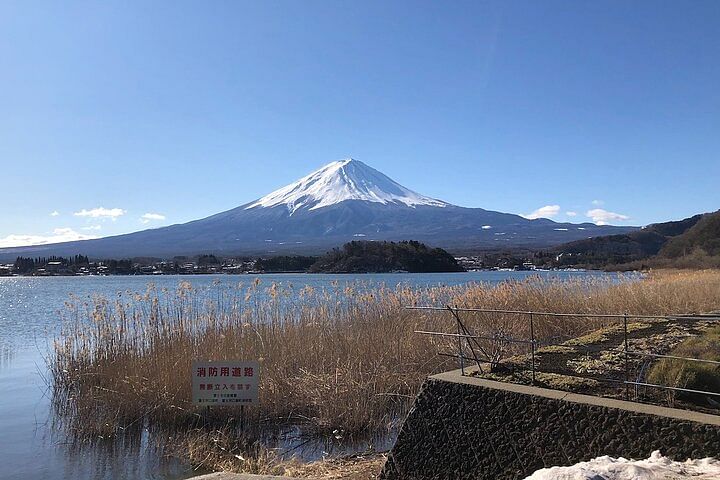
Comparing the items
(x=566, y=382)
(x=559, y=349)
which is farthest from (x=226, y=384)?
(x=566, y=382)

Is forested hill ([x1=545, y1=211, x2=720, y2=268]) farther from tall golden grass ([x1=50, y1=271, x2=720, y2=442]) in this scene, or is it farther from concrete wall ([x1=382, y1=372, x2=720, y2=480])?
concrete wall ([x1=382, y1=372, x2=720, y2=480])

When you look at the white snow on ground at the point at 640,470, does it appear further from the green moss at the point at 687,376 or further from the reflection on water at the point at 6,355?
the reflection on water at the point at 6,355

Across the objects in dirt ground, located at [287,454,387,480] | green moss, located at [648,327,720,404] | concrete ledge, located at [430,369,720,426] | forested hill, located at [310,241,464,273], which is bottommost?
dirt ground, located at [287,454,387,480]

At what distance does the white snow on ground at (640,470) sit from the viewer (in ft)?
10.3

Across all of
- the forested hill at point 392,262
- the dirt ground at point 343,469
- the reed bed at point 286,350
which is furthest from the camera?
the forested hill at point 392,262

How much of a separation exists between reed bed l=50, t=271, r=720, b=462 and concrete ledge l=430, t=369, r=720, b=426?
2.81 metres

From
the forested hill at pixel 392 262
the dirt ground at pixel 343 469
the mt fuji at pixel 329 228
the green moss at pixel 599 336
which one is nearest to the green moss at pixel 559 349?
the green moss at pixel 599 336

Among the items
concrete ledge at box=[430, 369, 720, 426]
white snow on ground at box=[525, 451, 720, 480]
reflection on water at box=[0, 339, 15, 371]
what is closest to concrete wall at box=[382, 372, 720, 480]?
concrete ledge at box=[430, 369, 720, 426]

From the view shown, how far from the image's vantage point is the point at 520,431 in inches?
164

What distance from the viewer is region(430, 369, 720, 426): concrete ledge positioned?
3607 millimetres

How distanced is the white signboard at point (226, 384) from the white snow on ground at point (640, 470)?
12.8ft

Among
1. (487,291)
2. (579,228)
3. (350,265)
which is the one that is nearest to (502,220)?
(579,228)

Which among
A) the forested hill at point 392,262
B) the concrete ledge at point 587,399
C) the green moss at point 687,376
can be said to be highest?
the forested hill at point 392,262

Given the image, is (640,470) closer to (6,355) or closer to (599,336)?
(599,336)
